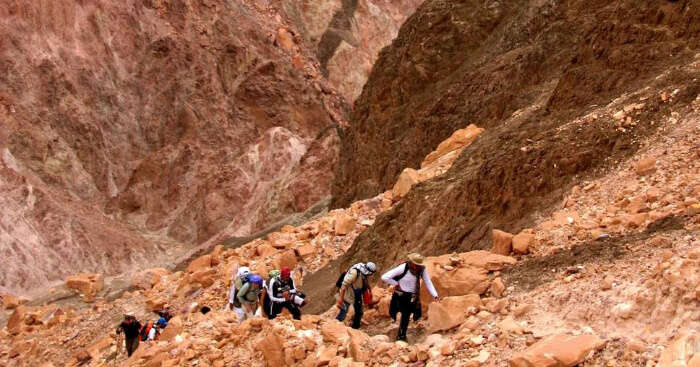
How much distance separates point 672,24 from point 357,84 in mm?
53551

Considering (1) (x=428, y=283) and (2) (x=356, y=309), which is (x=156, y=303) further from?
(1) (x=428, y=283)

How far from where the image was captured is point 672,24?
13.3 m

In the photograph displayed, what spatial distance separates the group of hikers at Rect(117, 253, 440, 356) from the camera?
8188mm

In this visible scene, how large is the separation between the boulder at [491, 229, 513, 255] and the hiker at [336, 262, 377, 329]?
1454 mm

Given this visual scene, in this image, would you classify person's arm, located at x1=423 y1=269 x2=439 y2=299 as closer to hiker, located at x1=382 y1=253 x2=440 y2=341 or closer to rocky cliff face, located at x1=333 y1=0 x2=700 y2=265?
hiker, located at x1=382 y1=253 x2=440 y2=341

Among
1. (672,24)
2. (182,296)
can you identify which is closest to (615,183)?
(672,24)

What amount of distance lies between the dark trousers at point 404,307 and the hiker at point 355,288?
733 millimetres

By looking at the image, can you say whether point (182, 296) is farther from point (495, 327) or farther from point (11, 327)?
point (495, 327)

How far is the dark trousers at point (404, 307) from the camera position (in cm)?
802

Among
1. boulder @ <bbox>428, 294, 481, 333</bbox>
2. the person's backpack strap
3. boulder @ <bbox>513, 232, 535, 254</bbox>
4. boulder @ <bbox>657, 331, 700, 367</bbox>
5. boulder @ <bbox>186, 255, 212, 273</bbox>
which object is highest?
the person's backpack strap

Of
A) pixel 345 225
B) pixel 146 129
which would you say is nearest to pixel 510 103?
pixel 345 225

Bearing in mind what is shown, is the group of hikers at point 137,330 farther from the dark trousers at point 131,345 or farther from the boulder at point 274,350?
the boulder at point 274,350

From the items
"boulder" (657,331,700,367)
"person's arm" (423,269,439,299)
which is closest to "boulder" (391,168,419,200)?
"person's arm" (423,269,439,299)

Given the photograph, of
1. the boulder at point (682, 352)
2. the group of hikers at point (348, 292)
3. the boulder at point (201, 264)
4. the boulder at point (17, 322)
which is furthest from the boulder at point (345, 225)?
the boulder at point (682, 352)
